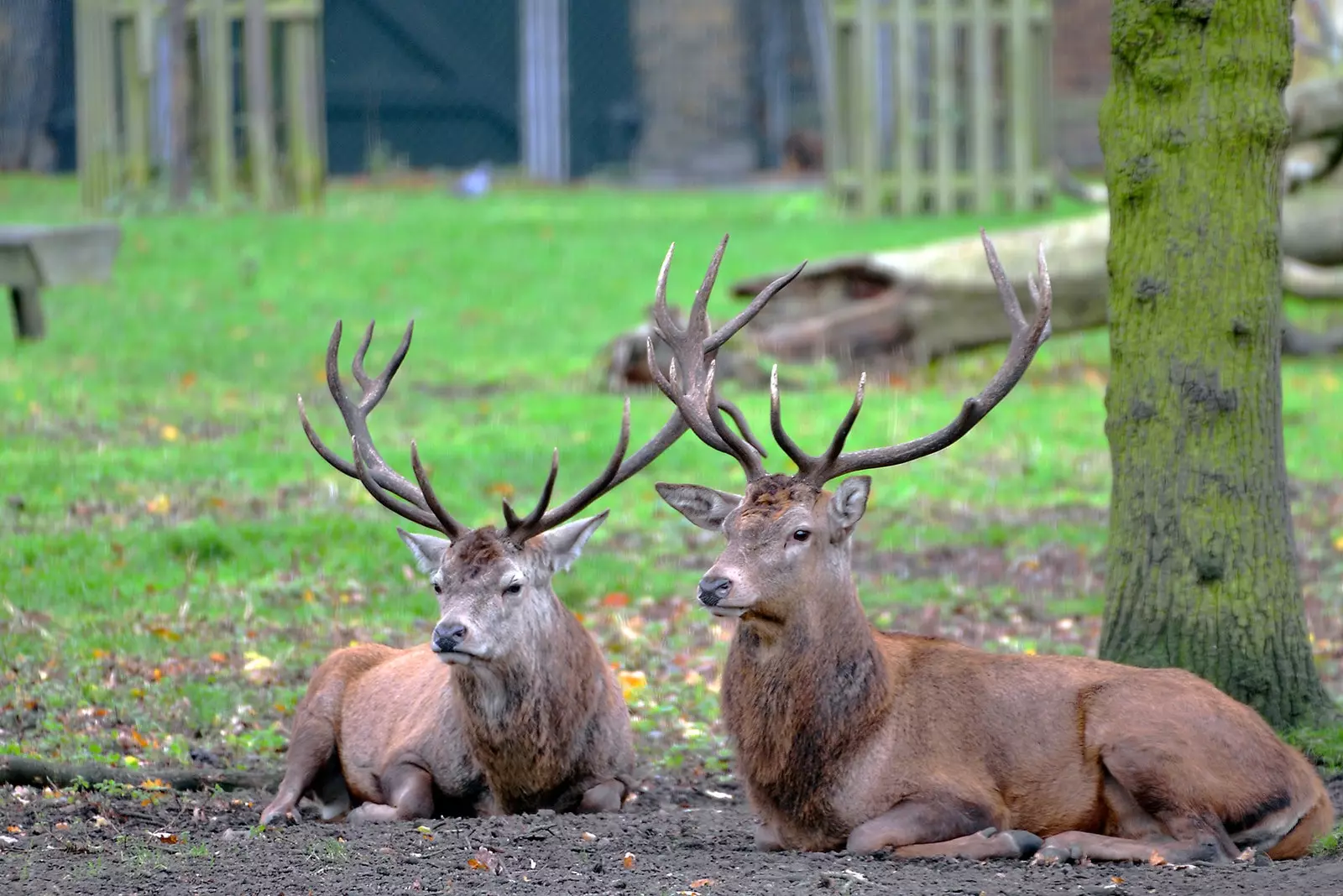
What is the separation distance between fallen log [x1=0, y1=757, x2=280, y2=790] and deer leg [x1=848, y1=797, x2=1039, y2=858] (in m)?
2.40

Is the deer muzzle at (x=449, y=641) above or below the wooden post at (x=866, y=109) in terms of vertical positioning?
below

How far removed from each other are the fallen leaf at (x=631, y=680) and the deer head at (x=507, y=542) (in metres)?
1.30

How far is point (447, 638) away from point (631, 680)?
6.54 ft

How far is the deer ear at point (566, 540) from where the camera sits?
679 cm

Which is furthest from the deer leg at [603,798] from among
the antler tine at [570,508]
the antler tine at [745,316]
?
the antler tine at [745,316]

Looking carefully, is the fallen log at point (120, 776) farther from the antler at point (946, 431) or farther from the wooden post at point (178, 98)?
the wooden post at point (178, 98)

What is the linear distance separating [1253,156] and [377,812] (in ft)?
12.8

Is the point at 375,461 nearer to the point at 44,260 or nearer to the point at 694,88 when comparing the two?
the point at 44,260

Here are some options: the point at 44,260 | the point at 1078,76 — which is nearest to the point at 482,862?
the point at 44,260

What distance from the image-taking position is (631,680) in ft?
26.7

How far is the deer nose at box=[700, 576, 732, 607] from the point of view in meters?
5.70

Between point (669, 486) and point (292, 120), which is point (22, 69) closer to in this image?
point (292, 120)

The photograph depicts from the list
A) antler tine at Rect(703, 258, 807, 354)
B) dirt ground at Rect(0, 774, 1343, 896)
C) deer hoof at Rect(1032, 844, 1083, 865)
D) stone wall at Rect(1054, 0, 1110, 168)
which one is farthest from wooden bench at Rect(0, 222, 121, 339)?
stone wall at Rect(1054, 0, 1110, 168)

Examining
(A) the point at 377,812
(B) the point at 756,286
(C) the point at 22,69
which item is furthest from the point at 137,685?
(C) the point at 22,69
